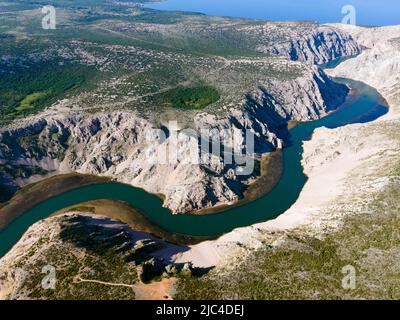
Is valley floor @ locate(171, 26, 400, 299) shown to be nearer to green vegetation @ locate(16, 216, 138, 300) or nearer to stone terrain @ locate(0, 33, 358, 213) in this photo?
green vegetation @ locate(16, 216, 138, 300)

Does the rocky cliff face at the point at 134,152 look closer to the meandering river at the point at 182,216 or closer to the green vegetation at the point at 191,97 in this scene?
the meandering river at the point at 182,216

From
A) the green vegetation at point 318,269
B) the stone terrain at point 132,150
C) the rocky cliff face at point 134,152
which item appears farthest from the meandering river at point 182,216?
the green vegetation at point 318,269

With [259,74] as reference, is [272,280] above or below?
below

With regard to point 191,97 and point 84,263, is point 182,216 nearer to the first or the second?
point 84,263

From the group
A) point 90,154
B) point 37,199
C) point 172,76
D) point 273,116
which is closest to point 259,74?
point 273,116
